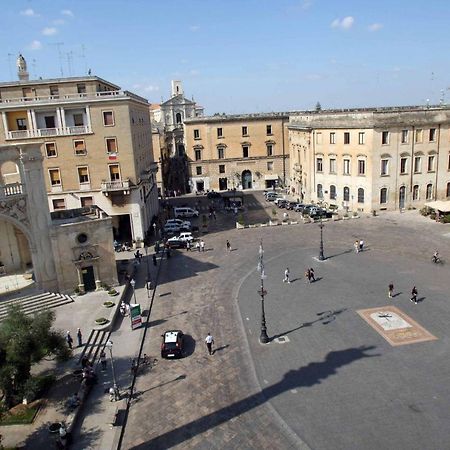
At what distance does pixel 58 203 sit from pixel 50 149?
17.2 ft

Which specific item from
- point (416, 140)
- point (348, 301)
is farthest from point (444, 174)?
point (348, 301)

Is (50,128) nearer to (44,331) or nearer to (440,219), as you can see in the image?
(44,331)

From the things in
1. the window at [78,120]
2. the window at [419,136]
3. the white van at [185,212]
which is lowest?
the white van at [185,212]

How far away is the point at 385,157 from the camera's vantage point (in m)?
54.3

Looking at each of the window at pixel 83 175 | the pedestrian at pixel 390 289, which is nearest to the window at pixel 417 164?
the pedestrian at pixel 390 289

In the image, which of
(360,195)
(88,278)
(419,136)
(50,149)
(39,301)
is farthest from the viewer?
(360,195)

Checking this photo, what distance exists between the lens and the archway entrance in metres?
78.0

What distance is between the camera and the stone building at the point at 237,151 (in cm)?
7525

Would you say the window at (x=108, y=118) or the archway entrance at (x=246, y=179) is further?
the archway entrance at (x=246, y=179)

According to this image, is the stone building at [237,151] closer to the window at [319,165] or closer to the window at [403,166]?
the window at [319,165]

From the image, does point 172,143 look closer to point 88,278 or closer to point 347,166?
point 347,166

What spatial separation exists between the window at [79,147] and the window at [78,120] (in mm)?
1514

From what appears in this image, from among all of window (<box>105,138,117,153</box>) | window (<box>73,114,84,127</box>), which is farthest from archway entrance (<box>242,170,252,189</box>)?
window (<box>73,114,84,127</box>)

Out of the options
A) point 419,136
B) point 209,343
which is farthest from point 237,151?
point 209,343
